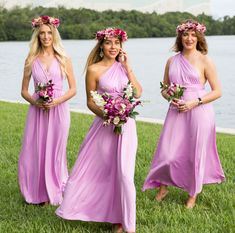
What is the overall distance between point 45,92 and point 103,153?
1.48m

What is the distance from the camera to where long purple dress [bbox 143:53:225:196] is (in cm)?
775

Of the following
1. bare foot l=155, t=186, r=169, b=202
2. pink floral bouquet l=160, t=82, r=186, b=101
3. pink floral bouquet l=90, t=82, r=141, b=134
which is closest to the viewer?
pink floral bouquet l=90, t=82, r=141, b=134

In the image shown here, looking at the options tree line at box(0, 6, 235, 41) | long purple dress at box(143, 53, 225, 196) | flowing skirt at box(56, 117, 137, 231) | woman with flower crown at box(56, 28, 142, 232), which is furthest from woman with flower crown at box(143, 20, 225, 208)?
tree line at box(0, 6, 235, 41)

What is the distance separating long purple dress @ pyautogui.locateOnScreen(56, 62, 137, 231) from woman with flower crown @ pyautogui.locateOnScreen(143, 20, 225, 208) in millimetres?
1362

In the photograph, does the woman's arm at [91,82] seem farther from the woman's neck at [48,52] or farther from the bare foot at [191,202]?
the bare foot at [191,202]

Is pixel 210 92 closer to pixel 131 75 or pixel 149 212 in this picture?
pixel 131 75

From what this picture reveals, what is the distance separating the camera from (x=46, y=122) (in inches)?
311

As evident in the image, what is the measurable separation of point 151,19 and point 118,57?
81.6 m

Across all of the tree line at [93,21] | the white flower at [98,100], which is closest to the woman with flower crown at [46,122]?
the white flower at [98,100]

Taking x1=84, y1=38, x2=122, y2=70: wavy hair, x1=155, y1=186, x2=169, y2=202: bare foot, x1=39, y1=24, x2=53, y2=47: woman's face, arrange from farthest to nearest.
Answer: x1=155, y1=186, x2=169, y2=202: bare foot, x1=39, y1=24, x2=53, y2=47: woman's face, x1=84, y1=38, x2=122, y2=70: wavy hair

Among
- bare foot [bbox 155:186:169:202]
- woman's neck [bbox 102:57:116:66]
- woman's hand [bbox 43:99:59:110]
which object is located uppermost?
woman's neck [bbox 102:57:116:66]

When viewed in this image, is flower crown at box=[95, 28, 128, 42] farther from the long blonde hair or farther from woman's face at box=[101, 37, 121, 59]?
the long blonde hair

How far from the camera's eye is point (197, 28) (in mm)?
7797

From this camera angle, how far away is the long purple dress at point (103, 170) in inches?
253
